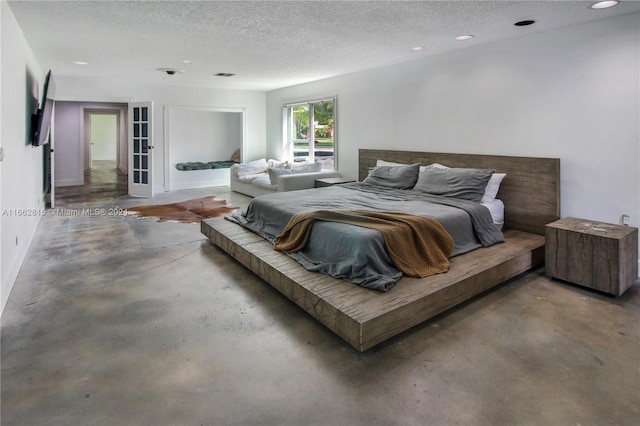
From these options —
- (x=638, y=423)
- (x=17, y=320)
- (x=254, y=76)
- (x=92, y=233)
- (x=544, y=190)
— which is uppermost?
(x=254, y=76)

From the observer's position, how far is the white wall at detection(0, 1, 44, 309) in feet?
9.93

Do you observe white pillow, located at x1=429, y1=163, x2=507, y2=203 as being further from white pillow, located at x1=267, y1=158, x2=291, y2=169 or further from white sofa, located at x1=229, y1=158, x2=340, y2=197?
white pillow, located at x1=267, y1=158, x2=291, y2=169

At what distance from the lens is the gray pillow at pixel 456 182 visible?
162 inches

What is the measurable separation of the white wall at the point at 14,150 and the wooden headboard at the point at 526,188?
15.1 feet

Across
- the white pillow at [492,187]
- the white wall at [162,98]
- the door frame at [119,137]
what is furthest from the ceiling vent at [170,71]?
the door frame at [119,137]

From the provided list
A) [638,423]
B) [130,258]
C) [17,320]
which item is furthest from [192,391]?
[130,258]

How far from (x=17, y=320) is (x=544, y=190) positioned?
4.70m

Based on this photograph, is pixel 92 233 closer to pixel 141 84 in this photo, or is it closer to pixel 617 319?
pixel 141 84

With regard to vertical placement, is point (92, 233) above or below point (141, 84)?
below

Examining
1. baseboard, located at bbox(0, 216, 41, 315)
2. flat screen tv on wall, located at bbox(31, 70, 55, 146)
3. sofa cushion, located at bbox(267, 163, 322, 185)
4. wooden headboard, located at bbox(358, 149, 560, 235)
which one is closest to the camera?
baseboard, located at bbox(0, 216, 41, 315)

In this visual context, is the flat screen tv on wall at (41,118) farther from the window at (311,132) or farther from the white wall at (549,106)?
the white wall at (549,106)

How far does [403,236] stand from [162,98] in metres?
7.07

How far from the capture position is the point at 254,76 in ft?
22.9

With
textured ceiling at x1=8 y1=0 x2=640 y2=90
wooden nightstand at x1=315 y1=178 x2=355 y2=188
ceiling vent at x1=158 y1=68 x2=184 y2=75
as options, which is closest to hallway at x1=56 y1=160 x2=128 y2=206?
textured ceiling at x1=8 y1=0 x2=640 y2=90
